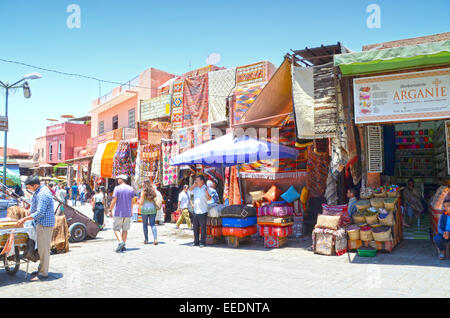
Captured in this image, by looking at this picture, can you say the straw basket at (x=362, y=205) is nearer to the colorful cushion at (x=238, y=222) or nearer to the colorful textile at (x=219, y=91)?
the colorful cushion at (x=238, y=222)

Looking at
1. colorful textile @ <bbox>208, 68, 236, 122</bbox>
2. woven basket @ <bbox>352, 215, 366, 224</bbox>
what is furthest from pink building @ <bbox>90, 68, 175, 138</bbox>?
woven basket @ <bbox>352, 215, 366, 224</bbox>

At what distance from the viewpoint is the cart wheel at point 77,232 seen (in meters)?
9.51

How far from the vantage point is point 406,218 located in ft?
34.9

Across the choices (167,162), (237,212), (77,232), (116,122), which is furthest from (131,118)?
(237,212)

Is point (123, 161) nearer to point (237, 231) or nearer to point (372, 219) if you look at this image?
point (237, 231)

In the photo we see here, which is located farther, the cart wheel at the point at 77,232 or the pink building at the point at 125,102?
the pink building at the point at 125,102

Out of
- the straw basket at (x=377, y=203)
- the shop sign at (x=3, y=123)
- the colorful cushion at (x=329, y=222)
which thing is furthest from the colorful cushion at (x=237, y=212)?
A: the shop sign at (x=3, y=123)

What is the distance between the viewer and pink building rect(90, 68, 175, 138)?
21031 mm

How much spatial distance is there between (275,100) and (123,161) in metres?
9.26

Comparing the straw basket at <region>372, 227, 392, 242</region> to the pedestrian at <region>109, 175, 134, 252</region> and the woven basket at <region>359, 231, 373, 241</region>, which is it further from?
the pedestrian at <region>109, 175, 134, 252</region>

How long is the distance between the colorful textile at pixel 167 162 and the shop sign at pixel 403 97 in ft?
26.2

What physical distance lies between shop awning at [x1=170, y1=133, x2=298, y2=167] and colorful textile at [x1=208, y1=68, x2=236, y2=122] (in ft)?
18.8
